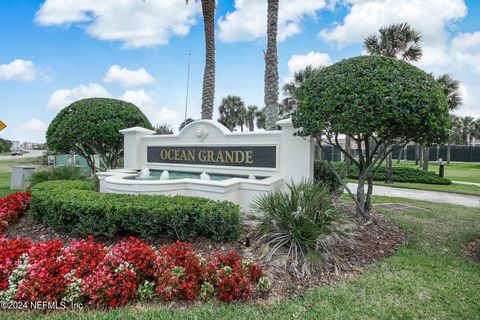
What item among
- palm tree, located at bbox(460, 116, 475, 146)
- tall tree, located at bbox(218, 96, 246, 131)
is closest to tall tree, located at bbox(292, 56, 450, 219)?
tall tree, located at bbox(218, 96, 246, 131)

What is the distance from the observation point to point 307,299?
332 cm

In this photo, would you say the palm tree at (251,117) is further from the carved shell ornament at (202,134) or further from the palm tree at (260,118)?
the carved shell ornament at (202,134)

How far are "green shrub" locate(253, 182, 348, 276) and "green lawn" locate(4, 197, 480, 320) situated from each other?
1.81 feet

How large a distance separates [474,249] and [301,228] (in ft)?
12.4

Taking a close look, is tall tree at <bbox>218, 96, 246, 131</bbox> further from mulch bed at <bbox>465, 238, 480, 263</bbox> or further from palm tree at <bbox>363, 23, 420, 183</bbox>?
mulch bed at <bbox>465, 238, 480, 263</bbox>

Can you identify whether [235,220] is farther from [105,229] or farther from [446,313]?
[446,313]

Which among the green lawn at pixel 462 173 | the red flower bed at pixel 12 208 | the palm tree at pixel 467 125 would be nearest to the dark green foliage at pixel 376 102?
the red flower bed at pixel 12 208

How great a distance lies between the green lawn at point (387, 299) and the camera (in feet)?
9.65

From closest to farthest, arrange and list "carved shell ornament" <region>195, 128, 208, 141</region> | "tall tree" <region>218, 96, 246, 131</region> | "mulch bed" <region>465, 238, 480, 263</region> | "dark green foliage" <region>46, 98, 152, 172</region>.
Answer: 1. "mulch bed" <region>465, 238, 480, 263</region>
2. "carved shell ornament" <region>195, 128, 208, 141</region>
3. "dark green foliage" <region>46, 98, 152, 172</region>
4. "tall tree" <region>218, 96, 246, 131</region>

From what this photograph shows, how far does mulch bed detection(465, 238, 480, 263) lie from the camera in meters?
5.04

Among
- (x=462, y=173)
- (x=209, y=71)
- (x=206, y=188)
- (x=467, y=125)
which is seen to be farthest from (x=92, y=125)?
(x=467, y=125)

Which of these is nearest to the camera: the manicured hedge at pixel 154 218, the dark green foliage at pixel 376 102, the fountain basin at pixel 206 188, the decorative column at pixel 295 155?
the manicured hedge at pixel 154 218

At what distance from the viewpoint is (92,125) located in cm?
902

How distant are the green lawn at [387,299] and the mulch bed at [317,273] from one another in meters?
0.17
